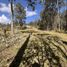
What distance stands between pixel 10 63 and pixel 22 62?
98cm

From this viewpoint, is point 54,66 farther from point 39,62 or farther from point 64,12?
point 64,12

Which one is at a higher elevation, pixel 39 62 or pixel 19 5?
pixel 19 5

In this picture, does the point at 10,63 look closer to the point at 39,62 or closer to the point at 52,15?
the point at 39,62

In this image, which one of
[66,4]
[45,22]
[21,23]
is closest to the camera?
[66,4]

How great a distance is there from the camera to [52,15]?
197ft

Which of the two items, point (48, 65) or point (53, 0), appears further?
point (53, 0)

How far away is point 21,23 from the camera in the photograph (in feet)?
232

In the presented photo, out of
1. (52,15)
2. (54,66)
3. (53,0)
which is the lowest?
(54,66)

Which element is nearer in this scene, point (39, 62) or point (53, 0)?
point (39, 62)

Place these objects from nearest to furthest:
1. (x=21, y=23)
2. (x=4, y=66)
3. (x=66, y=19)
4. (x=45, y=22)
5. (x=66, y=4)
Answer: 1. (x=4, y=66)
2. (x=66, y=4)
3. (x=66, y=19)
4. (x=45, y=22)
5. (x=21, y=23)

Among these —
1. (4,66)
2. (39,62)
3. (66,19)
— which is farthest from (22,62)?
(66,19)

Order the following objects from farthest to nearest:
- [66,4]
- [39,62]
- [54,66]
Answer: [66,4], [39,62], [54,66]

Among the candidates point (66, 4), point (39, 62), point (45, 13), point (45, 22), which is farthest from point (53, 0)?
point (39, 62)

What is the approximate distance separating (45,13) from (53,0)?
9.93 meters
